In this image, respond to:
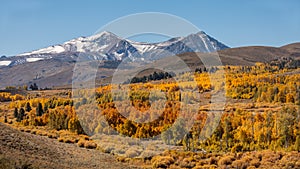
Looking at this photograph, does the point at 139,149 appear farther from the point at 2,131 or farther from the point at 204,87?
the point at 204,87

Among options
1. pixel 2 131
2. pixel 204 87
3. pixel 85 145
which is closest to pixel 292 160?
pixel 85 145

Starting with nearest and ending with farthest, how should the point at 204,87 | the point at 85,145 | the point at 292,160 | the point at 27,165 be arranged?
1. the point at 27,165
2. the point at 292,160
3. the point at 85,145
4. the point at 204,87

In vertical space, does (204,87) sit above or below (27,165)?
above

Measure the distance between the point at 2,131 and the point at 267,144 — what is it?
49.1 meters

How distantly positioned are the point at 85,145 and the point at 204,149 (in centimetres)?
2401

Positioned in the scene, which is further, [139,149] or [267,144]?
[267,144]

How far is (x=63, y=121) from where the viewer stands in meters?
85.0

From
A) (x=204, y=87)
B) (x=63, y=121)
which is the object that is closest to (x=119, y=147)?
(x=63, y=121)

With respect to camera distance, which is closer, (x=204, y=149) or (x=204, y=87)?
(x=204, y=149)

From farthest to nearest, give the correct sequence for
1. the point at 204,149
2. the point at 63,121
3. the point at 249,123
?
the point at 249,123 → the point at 63,121 → the point at 204,149

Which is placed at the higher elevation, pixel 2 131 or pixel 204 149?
pixel 2 131

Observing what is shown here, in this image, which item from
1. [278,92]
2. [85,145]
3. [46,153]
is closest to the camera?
[46,153]

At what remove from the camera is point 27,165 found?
2761 centimetres

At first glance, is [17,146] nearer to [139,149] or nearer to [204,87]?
[139,149]
